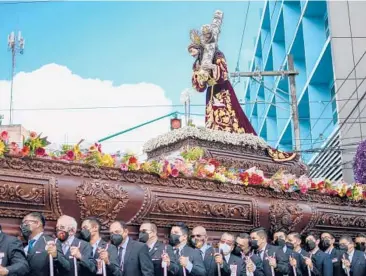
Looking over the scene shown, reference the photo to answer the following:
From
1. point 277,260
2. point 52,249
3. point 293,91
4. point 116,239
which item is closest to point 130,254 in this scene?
point 116,239

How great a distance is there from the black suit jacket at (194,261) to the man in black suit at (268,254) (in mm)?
1408

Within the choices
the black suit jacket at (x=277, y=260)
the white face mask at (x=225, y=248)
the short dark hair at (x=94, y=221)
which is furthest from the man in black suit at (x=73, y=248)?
the black suit jacket at (x=277, y=260)

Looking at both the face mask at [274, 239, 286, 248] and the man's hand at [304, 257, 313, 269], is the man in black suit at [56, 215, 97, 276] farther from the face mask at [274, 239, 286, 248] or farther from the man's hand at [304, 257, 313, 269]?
the man's hand at [304, 257, 313, 269]

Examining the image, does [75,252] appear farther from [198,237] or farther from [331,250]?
[331,250]

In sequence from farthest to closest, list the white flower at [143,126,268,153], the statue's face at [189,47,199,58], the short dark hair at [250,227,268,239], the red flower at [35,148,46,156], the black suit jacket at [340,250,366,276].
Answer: the statue's face at [189,47,199,58]
the white flower at [143,126,268,153]
the black suit jacket at [340,250,366,276]
the short dark hair at [250,227,268,239]
the red flower at [35,148,46,156]

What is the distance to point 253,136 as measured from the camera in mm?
12531

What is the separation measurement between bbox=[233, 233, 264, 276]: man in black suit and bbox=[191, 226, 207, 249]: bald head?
67cm

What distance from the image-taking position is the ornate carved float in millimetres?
7574

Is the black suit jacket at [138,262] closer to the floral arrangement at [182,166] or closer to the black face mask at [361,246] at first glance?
the floral arrangement at [182,166]

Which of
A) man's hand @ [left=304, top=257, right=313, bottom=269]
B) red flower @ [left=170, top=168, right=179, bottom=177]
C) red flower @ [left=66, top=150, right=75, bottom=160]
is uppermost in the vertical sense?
red flower @ [left=66, top=150, right=75, bottom=160]

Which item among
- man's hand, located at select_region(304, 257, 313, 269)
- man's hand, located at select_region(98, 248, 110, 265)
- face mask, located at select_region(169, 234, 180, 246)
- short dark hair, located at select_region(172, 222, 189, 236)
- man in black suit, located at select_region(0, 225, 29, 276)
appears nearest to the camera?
man in black suit, located at select_region(0, 225, 29, 276)

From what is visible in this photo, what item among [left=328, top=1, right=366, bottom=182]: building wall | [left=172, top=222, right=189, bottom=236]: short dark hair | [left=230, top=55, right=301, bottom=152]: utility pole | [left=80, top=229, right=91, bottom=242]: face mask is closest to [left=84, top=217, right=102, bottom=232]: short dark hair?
[left=80, top=229, right=91, bottom=242]: face mask

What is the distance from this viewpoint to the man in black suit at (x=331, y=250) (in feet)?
33.2

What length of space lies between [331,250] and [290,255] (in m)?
1.25
